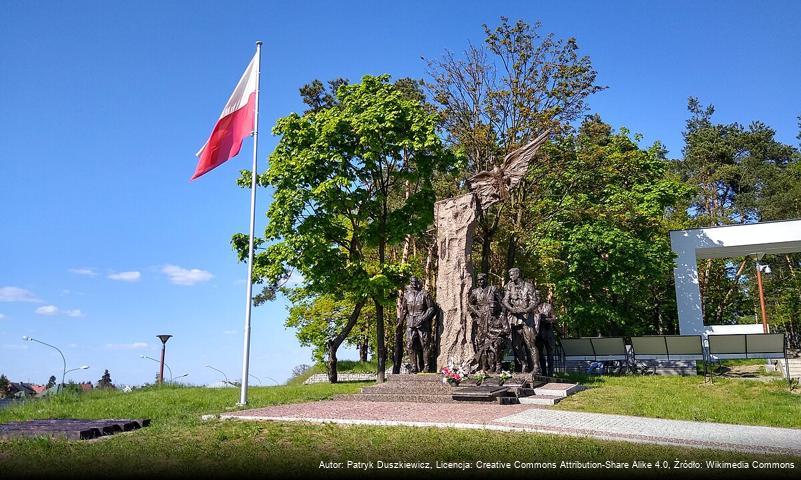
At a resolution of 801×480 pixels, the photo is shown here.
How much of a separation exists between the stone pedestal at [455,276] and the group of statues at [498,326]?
0.34 meters

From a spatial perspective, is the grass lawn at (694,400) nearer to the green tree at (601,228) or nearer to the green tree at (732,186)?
the green tree at (601,228)

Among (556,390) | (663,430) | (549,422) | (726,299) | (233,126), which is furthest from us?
(726,299)

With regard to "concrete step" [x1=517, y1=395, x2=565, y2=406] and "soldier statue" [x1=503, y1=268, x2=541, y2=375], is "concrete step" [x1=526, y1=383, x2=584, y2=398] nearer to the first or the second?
"concrete step" [x1=517, y1=395, x2=565, y2=406]

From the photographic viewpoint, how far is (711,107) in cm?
4575

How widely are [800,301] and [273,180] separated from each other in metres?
28.6

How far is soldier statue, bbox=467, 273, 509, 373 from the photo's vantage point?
46.9ft

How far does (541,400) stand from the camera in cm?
1174

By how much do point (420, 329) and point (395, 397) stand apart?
249cm

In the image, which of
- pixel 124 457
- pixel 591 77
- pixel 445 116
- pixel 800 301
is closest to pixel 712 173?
pixel 800 301

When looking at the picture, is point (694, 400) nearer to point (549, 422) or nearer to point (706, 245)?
point (549, 422)

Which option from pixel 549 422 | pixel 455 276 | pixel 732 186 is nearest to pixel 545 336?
pixel 455 276

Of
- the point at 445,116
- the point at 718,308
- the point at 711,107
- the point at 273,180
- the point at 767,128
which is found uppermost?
the point at 711,107

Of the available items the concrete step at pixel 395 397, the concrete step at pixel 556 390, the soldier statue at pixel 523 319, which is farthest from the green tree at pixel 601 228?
the concrete step at pixel 395 397

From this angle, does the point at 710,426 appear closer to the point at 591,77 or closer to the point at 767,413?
the point at 767,413
